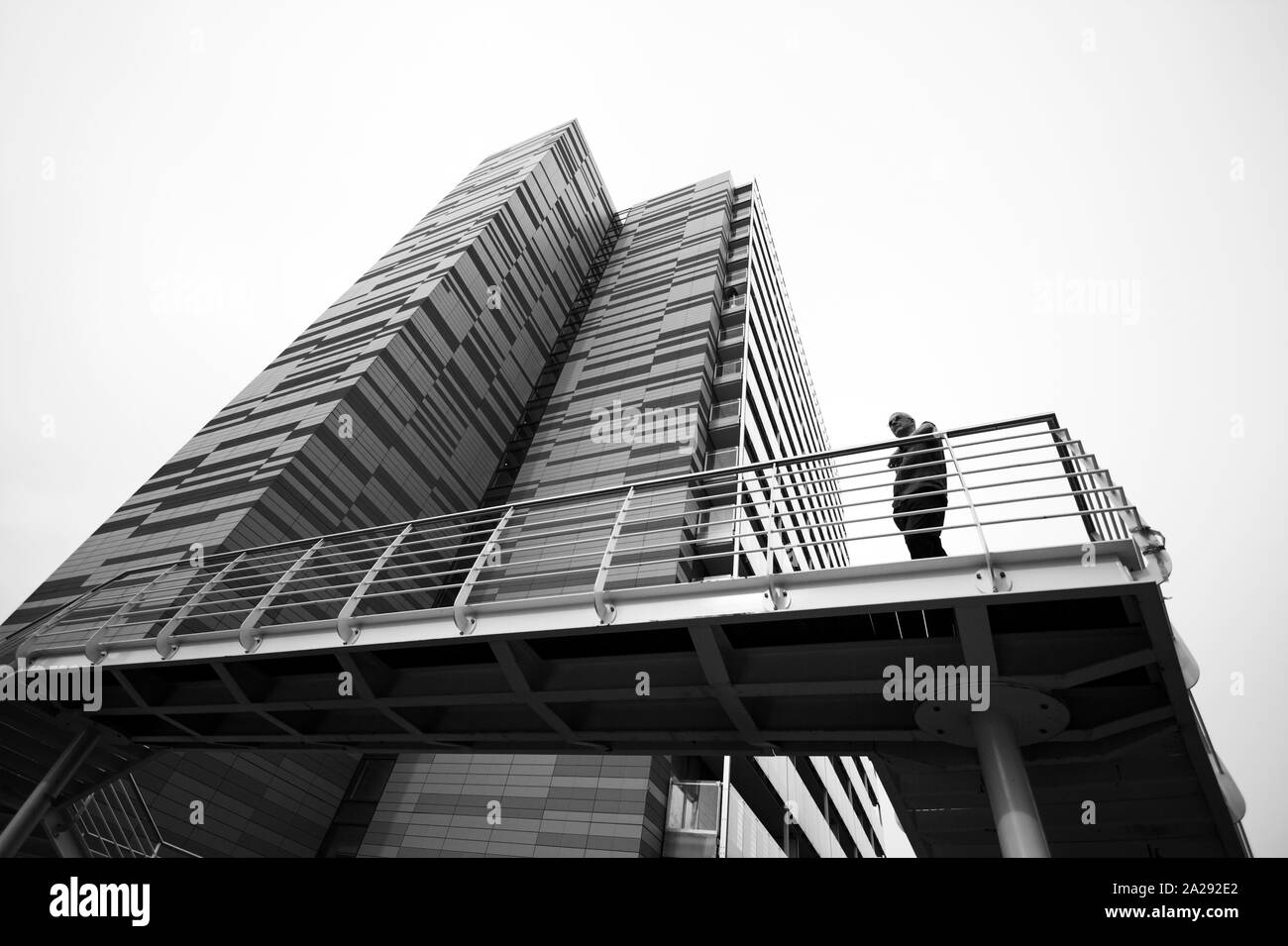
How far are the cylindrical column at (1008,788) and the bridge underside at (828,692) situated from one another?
12.4 inches

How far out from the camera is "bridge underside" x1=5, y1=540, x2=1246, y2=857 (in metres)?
4.19

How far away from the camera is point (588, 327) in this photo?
95.3ft

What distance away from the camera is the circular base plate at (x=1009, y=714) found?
424 cm

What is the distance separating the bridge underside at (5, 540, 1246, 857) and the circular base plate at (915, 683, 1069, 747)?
0.03 m

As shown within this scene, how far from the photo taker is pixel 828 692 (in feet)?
15.5

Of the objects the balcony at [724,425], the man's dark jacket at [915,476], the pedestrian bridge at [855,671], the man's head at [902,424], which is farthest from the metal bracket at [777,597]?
the balcony at [724,425]

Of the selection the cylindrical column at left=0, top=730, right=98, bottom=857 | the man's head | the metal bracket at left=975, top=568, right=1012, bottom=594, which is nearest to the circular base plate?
the metal bracket at left=975, top=568, right=1012, bottom=594

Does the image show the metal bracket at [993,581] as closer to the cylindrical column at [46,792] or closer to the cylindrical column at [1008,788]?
the cylindrical column at [1008,788]

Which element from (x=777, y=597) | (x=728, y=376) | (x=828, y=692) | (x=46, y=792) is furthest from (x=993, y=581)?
(x=728, y=376)

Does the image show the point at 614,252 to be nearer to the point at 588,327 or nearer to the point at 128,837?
the point at 588,327

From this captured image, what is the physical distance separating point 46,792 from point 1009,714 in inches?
434

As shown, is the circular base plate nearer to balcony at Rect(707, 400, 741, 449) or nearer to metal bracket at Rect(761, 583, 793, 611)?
metal bracket at Rect(761, 583, 793, 611)

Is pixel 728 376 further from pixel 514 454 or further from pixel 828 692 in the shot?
pixel 828 692
